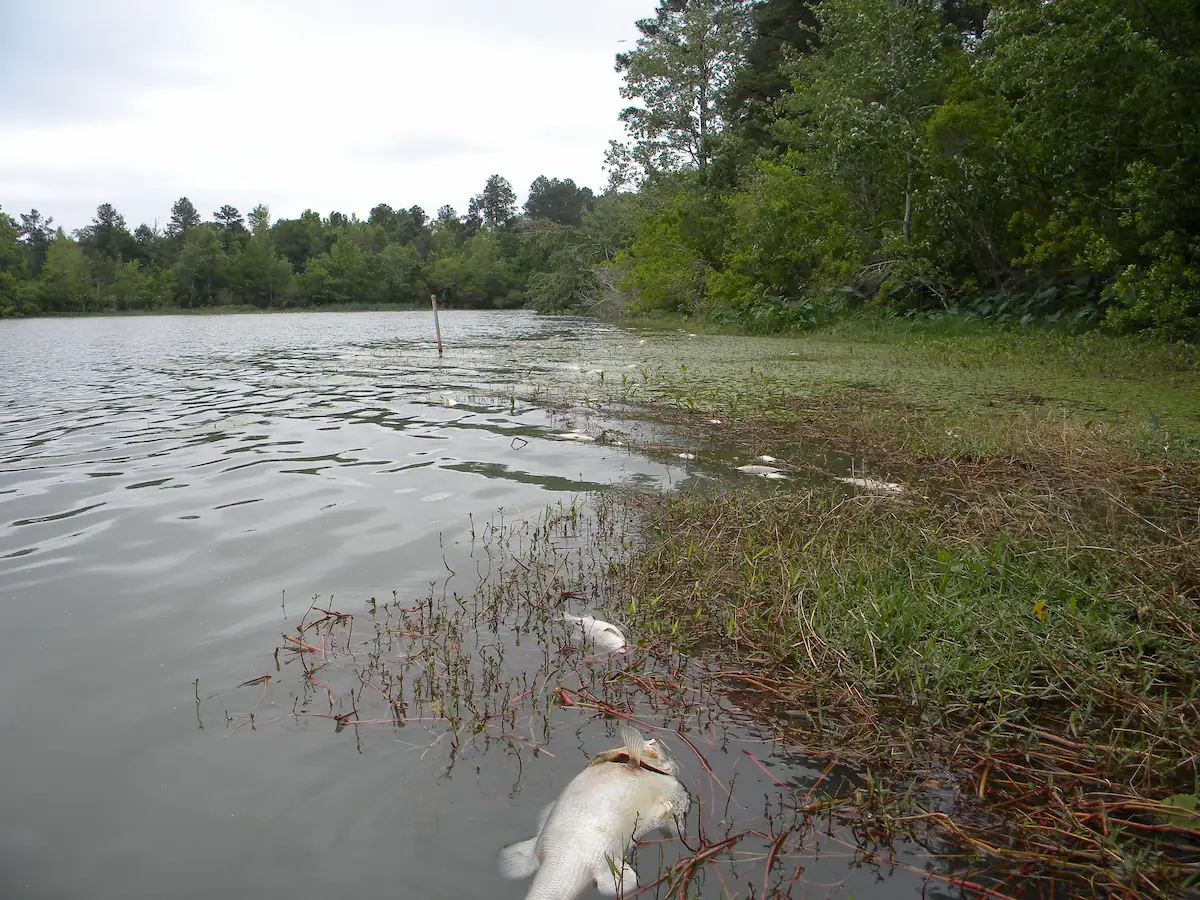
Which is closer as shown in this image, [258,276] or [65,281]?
[65,281]

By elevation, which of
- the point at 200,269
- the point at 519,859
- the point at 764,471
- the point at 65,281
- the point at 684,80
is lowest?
the point at 519,859

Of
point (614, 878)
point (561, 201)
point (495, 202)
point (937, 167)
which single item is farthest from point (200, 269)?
point (614, 878)

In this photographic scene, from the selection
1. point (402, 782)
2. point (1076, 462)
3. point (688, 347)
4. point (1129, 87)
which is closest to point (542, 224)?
point (688, 347)

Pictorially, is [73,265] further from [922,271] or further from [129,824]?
[129,824]

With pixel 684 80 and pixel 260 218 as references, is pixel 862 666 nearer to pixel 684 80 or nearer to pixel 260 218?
pixel 684 80

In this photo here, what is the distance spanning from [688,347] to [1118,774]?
16.5 meters

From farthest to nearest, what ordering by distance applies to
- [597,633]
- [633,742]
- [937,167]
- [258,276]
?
[258,276]
[937,167]
[597,633]
[633,742]

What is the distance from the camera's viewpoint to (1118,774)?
7.94ft

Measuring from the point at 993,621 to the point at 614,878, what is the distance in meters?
1.92

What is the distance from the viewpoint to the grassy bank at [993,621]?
7.43 ft

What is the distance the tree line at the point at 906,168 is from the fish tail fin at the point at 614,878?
13367mm

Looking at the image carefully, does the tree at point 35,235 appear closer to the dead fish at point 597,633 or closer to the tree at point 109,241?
the tree at point 109,241

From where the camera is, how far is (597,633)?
3523mm

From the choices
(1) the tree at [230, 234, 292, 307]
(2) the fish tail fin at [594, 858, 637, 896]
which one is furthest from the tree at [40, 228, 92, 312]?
(2) the fish tail fin at [594, 858, 637, 896]
